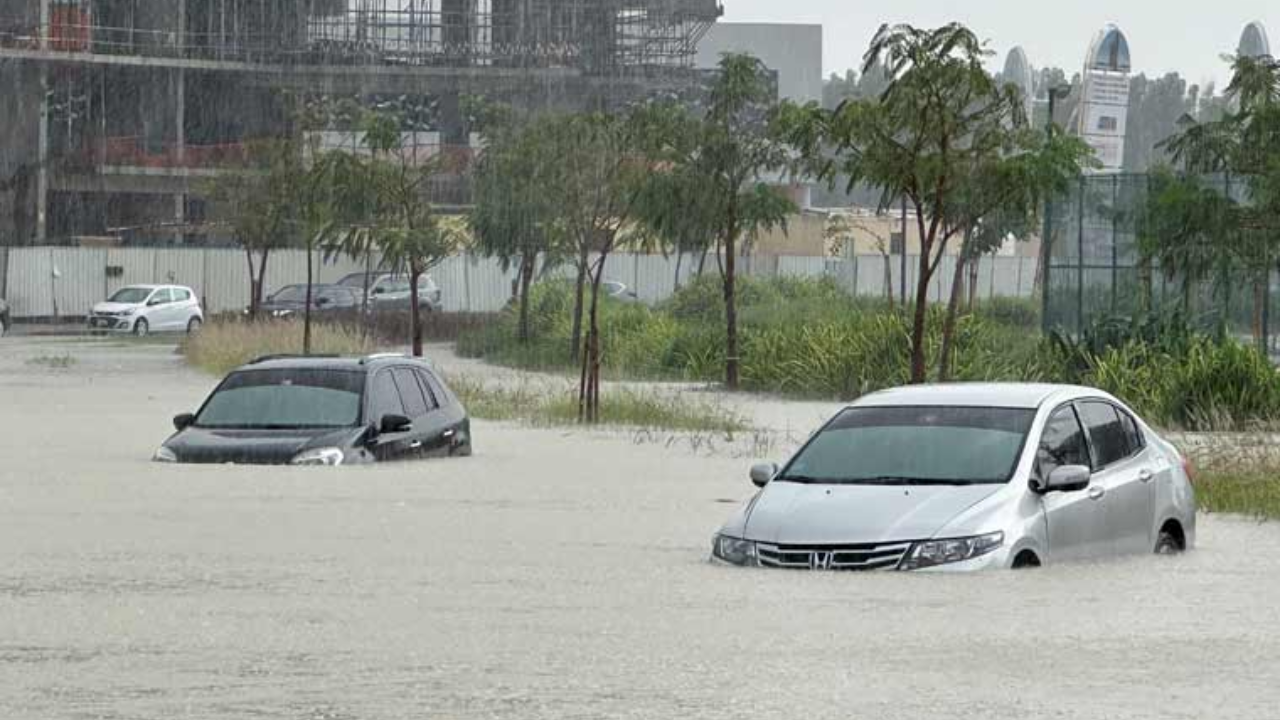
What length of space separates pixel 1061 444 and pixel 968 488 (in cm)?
98

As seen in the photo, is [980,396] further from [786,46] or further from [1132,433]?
[786,46]

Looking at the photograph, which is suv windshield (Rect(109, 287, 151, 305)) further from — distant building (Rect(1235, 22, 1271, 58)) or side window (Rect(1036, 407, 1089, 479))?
side window (Rect(1036, 407, 1089, 479))

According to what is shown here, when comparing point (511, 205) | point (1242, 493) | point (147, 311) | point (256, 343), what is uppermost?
point (511, 205)

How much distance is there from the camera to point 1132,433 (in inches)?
637

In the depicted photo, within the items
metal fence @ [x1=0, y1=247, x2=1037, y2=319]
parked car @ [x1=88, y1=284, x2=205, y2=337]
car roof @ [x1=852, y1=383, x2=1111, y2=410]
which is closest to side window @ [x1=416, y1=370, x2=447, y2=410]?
car roof @ [x1=852, y1=383, x2=1111, y2=410]

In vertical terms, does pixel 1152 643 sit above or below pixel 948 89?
below

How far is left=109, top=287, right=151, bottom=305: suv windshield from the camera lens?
70.1 meters

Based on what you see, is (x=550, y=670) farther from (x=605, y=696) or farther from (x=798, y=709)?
(x=798, y=709)

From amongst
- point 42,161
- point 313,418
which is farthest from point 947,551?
point 42,161

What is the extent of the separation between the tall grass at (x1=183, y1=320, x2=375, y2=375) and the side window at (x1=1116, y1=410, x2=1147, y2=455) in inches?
1211

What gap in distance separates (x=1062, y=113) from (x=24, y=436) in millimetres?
165904

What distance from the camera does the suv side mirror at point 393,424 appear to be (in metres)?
22.4

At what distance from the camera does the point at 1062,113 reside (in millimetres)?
190375

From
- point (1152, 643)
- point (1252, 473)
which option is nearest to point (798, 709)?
point (1152, 643)
